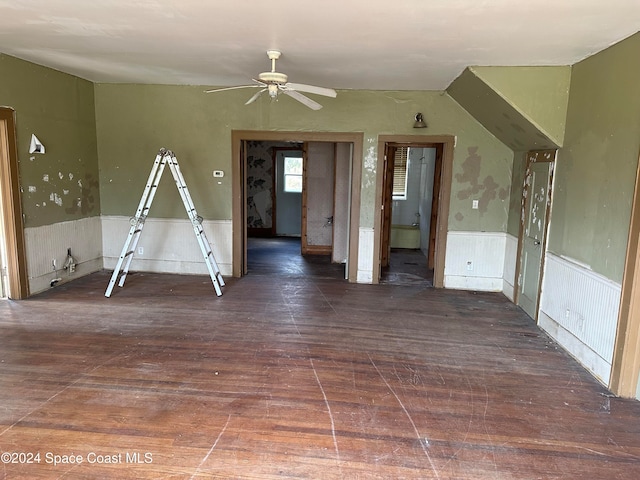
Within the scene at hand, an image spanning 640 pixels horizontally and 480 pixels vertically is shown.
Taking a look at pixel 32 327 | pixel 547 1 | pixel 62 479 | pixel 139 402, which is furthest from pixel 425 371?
pixel 32 327

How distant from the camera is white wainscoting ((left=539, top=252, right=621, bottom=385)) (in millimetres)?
3119

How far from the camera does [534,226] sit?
15.0ft

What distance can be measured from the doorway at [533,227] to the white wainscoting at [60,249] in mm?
5534

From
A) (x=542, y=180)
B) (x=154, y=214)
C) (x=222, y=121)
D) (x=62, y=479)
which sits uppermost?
(x=222, y=121)

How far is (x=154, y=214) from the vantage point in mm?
5898

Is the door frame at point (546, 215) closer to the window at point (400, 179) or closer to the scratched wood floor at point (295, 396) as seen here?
the scratched wood floor at point (295, 396)

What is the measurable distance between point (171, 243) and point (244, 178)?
1376mm

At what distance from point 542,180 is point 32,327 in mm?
5207

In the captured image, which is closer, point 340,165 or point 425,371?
point 425,371

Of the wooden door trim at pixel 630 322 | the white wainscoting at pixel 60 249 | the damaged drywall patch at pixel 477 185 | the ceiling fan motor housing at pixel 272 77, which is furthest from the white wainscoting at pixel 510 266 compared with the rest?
the white wainscoting at pixel 60 249

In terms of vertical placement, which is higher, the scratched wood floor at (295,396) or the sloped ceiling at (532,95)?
the sloped ceiling at (532,95)

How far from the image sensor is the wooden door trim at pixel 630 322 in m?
2.86

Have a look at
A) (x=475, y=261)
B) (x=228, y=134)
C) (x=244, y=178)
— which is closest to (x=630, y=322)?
(x=475, y=261)

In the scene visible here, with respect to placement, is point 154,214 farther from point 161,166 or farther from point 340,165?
point 340,165
